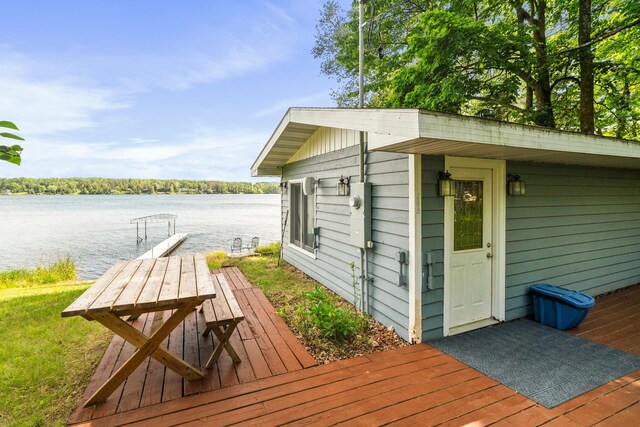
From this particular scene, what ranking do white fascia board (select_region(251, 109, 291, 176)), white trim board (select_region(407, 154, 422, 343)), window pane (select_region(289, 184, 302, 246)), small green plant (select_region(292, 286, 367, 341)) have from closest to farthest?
1. white trim board (select_region(407, 154, 422, 343))
2. small green plant (select_region(292, 286, 367, 341))
3. white fascia board (select_region(251, 109, 291, 176))
4. window pane (select_region(289, 184, 302, 246))

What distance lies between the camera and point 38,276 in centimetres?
751

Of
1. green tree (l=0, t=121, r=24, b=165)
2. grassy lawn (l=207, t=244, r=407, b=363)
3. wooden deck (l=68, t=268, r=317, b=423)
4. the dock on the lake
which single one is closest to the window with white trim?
grassy lawn (l=207, t=244, r=407, b=363)

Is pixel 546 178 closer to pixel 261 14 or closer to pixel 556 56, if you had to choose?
pixel 556 56

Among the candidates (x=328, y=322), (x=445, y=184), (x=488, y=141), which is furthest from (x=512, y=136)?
(x=328, y=322)

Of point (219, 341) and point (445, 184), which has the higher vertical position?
point (445, 184)

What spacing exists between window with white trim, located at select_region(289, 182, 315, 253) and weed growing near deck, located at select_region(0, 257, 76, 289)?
5.74 m

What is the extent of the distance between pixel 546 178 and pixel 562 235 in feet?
2.85

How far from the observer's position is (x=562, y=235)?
4.29 meters

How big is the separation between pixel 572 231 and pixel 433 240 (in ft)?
8.39

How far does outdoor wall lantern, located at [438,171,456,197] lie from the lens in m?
3.27

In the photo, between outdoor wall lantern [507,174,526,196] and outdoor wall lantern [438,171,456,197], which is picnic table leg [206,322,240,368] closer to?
outdoor wall lantern [438,171,456,197]

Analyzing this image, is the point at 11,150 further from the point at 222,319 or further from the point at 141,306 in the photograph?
the point at 222,319

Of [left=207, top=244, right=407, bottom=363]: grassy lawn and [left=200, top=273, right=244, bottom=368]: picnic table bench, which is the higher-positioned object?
[left=200, top=273, right=244, bottom=368]: picnic table bench

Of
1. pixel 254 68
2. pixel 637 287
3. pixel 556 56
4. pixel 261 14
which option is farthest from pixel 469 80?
pixel 254 68
